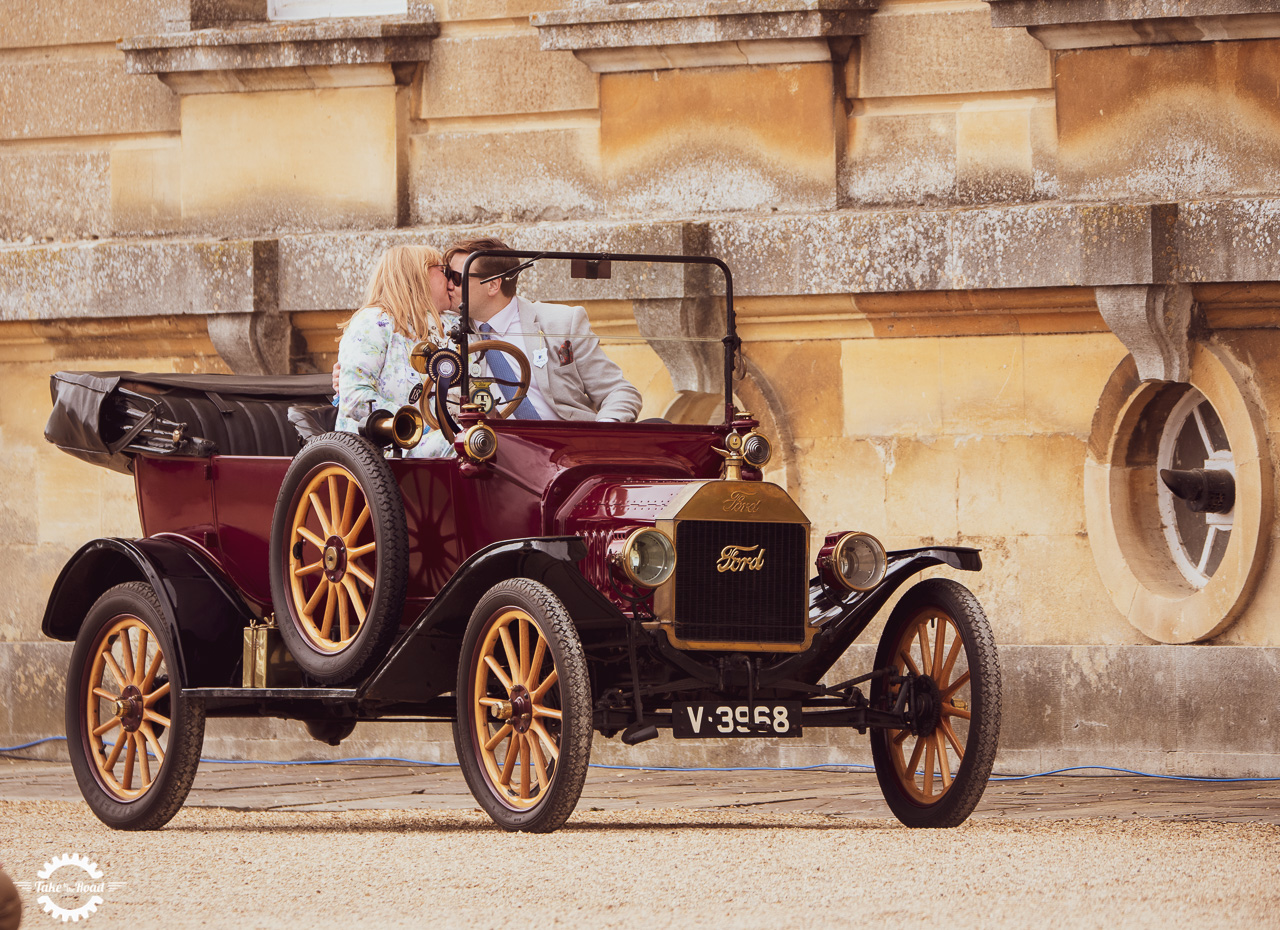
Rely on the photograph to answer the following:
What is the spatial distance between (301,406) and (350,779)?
206 cm

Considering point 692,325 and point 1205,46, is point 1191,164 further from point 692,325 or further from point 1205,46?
point 692,325

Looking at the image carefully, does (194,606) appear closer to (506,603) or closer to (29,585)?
(506,603)

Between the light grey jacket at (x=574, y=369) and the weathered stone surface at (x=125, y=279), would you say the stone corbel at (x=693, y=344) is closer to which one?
the light grey jacket at (x=574, y=369)

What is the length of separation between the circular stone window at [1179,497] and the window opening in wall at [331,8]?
3.87m

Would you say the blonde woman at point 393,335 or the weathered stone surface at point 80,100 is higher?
the weathered stone surface at point 80,100

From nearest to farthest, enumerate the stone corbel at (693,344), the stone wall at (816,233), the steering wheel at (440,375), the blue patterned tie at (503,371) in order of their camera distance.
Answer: the steering wheel at (440,375) < the blue patterned tie at (503,371) < the stone corbel at (693,344) < the stone wall at (816,233)

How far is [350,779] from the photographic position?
1016 centimetres

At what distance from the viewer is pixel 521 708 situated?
6773 mm

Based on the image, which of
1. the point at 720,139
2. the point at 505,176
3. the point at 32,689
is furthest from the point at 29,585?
the point at 720,139

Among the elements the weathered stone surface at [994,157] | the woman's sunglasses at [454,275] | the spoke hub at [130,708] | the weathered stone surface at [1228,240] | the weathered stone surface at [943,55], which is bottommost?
the spoke hub at [130,708]

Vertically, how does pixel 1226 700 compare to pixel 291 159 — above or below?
below

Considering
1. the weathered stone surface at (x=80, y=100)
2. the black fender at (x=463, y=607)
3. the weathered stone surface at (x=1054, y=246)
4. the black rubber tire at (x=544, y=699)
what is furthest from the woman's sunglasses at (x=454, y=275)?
the weathered stone surface at (x=80, y=100)

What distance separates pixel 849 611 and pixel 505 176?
4.18 metres

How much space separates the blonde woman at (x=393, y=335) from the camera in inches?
302
